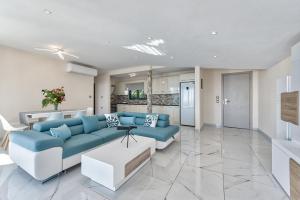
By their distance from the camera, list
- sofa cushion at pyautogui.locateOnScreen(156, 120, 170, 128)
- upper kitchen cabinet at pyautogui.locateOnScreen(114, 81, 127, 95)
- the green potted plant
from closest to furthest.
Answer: sofa cushion at pyautogui.locateOnScreen(156, 120, 170, 128) < the green potted plant < upper kitchen cabinet at pyautogui.locateOnScreen(114, 81, 127, 95)

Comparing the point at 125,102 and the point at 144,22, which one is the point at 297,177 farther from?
the point at 125,102

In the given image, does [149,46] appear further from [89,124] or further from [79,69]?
[79,69]

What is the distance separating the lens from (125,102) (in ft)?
27.6

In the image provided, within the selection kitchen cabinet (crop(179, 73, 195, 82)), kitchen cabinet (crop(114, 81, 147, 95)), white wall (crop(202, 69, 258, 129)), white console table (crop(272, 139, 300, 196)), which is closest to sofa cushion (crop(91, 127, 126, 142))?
white console table (crop(272, 139, 300, 196))

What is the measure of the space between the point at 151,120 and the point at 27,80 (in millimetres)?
4118

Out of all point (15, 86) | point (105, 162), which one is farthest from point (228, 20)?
point (15, 86)

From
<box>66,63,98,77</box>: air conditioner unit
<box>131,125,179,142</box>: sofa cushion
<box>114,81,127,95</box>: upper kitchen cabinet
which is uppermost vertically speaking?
<box>66,63,98,77</box>: air conditioner unit

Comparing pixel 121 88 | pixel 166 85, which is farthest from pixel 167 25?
pixel 121 88

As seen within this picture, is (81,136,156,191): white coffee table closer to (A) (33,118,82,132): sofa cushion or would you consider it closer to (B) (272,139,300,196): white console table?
(A) (33,118,82,132): sofa cushion

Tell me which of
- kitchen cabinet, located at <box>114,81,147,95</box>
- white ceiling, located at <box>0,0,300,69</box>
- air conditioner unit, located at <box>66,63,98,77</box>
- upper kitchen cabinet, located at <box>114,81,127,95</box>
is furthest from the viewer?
upper kitchen cabinet, located at <box>114,81,127,95</box>

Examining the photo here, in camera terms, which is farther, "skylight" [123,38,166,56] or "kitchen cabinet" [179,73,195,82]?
"kitchen cabinet" [179,73,195,82]

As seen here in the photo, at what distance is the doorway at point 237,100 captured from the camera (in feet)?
18.2

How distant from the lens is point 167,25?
244 cm

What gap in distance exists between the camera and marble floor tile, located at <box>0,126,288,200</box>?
5.91ft
